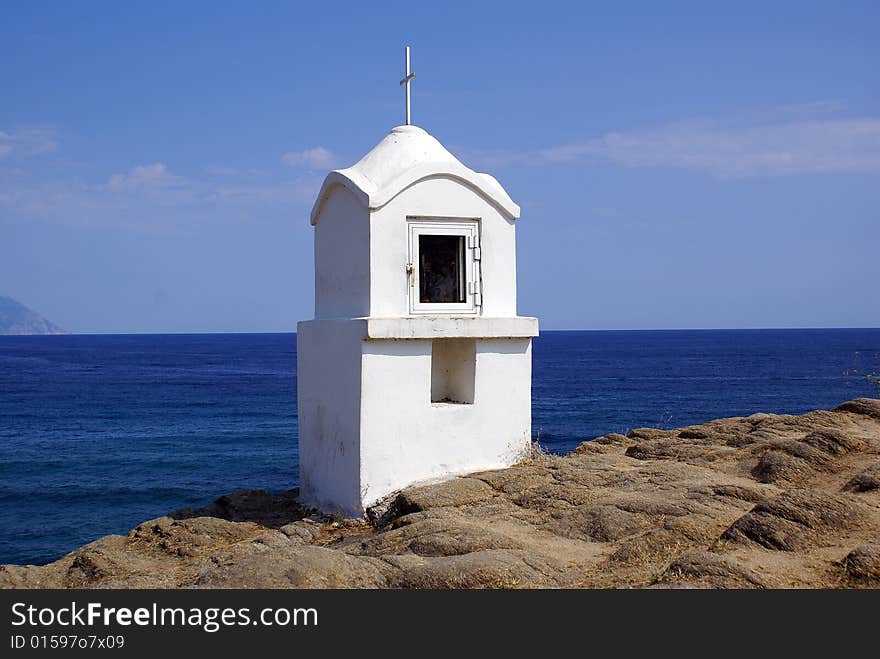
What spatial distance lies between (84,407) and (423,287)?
149ft

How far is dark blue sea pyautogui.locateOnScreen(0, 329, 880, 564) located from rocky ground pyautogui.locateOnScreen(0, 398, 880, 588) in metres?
4.47

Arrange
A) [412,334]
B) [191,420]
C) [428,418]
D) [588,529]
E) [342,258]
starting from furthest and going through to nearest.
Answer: [191,420]
[342,258]
[428,418]
[412,334]
[588,529]

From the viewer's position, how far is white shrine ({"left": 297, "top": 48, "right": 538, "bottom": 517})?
10836mm

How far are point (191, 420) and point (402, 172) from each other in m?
37.2

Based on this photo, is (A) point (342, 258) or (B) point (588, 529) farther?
(A) point (342, 258)

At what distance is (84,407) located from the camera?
2073 inches

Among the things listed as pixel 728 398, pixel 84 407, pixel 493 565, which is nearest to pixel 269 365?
pixel 84 407

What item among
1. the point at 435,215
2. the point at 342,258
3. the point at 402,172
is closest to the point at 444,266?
the point at 435,215

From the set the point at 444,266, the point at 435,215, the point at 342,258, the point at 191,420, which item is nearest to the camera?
the point at 435,215

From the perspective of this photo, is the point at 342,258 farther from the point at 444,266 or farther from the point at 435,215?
the point at 435,215

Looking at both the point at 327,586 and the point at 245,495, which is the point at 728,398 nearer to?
the point at 245,495

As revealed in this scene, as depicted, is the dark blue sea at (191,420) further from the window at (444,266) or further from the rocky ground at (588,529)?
the window at (444,266)

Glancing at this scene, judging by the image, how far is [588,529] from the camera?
28.9 feet

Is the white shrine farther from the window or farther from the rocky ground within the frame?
the rocky ground
